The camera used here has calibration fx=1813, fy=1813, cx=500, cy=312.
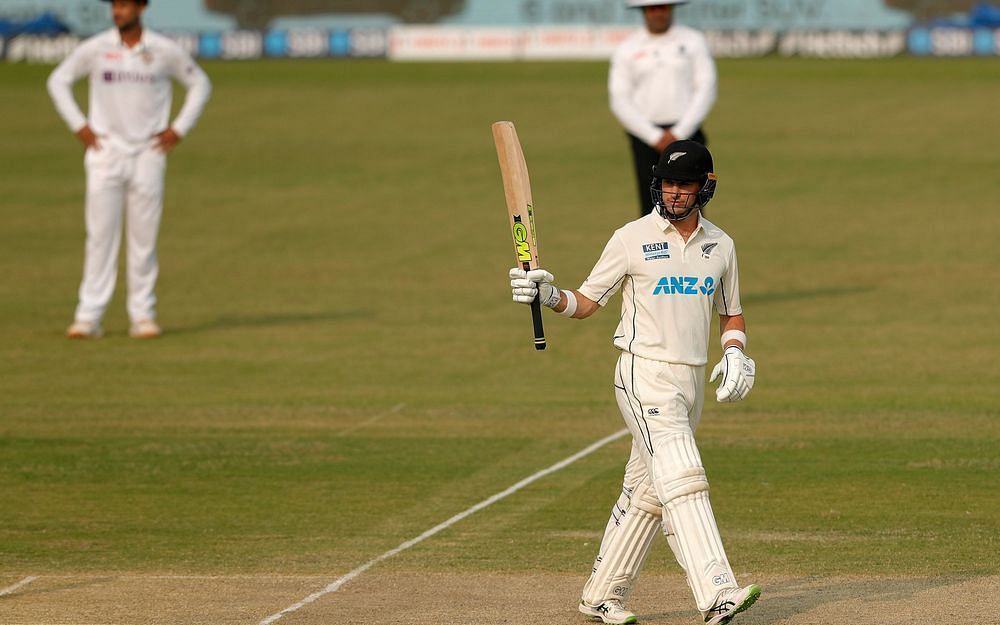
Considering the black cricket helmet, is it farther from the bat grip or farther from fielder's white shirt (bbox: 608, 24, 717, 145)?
fielder's white shirt (bbox: 608, 24, 717, 145)

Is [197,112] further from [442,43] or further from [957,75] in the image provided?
[442,43]

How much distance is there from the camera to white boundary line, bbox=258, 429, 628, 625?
785 centimetres

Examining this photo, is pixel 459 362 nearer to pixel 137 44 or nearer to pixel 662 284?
pixel 137 44

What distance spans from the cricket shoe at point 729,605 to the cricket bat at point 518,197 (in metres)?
1.38

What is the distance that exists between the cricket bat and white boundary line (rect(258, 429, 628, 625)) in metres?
1.51

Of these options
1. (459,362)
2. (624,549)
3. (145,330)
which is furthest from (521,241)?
(145,330)

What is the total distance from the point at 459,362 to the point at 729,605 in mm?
7272

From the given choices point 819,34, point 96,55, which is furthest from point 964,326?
point 819,34

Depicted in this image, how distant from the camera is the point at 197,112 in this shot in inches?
603

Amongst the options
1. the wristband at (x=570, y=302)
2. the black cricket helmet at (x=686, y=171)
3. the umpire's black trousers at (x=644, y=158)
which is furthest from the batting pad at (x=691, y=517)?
the umpire's black trousers at (x=644, y=158)

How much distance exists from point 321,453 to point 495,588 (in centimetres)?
312

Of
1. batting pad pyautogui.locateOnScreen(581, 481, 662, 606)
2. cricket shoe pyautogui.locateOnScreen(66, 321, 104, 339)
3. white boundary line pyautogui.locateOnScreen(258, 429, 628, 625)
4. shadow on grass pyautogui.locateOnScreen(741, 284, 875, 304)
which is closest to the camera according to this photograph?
batting pad pyautogui.locateOnScreen(581, 481, 662, 606)

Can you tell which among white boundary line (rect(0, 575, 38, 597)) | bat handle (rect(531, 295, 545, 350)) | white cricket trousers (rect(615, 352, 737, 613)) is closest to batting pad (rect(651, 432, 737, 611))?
white cricket trousers (rect(615, 352, 737, 613))

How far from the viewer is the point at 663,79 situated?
14.8 m
